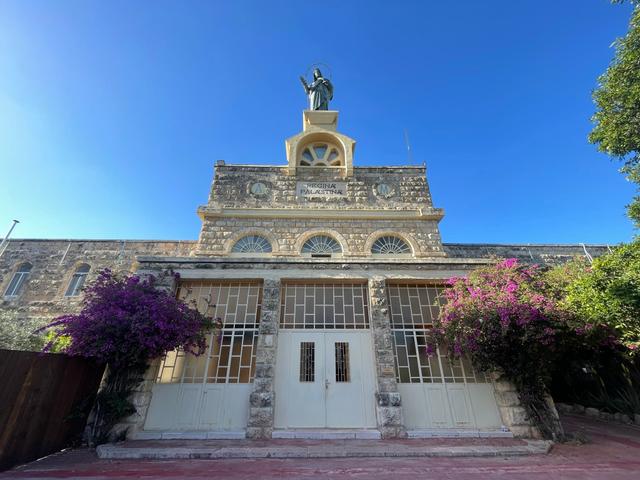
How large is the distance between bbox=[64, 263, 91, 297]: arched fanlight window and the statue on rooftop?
14.3 meters

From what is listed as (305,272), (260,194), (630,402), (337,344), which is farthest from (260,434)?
(630,402)

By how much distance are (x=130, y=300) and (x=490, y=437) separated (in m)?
8.66

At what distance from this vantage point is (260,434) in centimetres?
631

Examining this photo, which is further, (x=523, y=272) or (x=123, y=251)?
(x=123, y=251)

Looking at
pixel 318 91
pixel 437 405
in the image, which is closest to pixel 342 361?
pixel 437 405

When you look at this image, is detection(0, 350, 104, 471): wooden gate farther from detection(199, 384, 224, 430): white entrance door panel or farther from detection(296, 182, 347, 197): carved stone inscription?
detection(296, 182, 347, 197): carved stone inscription

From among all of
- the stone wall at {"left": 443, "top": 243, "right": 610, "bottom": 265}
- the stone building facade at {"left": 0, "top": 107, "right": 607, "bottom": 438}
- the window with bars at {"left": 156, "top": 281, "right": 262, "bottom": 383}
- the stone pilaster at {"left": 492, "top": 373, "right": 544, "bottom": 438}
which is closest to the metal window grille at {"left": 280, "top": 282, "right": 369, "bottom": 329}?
the stone building facade at {"left": 0, "top": 107, "right": 607, "bottom": 438}

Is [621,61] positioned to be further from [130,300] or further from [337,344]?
[130,300]

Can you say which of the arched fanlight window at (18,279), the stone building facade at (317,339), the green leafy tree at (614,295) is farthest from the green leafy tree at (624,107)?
the arched fanlight window at (18,279)

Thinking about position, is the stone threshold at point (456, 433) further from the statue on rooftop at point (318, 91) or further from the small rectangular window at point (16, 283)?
the small rectangular window at point (16, 283)

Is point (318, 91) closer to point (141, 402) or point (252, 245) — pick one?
point (252, 245)

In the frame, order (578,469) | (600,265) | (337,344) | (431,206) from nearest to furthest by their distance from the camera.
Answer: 1. (578,469)
2. (600,265)
3. (337,344)
4. (431,206)

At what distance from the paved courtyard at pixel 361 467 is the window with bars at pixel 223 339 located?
6.77 ft

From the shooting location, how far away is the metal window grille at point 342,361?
7.09 m
